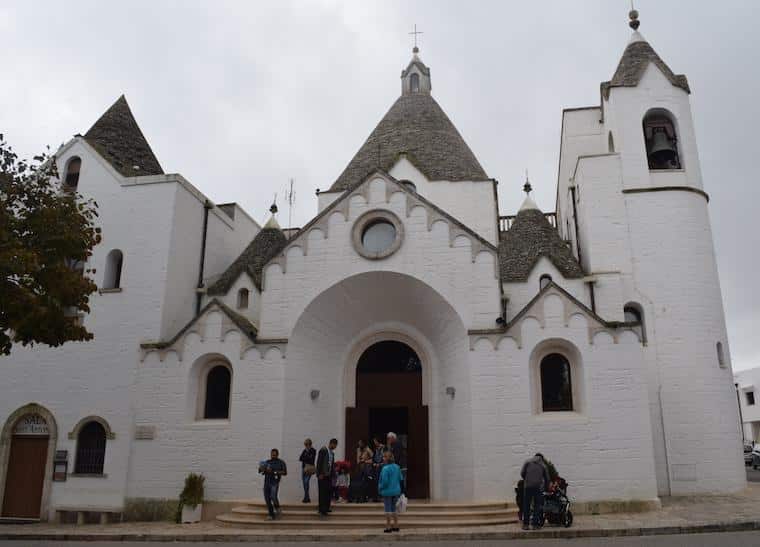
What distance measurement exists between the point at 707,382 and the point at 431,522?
9567 millimetres

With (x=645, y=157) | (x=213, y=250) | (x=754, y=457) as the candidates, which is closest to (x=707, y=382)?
(x=645, y=157)

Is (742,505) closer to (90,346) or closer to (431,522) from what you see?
(431,522)

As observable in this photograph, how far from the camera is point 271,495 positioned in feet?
47.5

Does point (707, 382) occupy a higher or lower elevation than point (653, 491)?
higher

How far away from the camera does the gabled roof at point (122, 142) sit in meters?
20.9

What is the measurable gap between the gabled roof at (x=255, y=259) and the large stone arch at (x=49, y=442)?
5.85 metres

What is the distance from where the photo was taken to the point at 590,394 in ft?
50.4

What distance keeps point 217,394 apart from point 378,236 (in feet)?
20.8

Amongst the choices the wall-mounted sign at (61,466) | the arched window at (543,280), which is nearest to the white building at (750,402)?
the arched window at (543,280)

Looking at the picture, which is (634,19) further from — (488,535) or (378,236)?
(488,535)

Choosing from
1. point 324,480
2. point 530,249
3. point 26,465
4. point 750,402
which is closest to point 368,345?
point 324,480

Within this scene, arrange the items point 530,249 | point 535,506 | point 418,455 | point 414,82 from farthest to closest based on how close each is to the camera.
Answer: point 414,82
point 530,249
point 418,455
point 535,506

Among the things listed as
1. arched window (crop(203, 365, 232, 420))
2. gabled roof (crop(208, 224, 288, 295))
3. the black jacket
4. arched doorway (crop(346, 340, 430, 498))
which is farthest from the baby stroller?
gabled roof (crop(208, 224, 288, 295))

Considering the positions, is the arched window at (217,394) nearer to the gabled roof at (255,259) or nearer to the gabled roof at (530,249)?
the gabled roof at (255,259)
